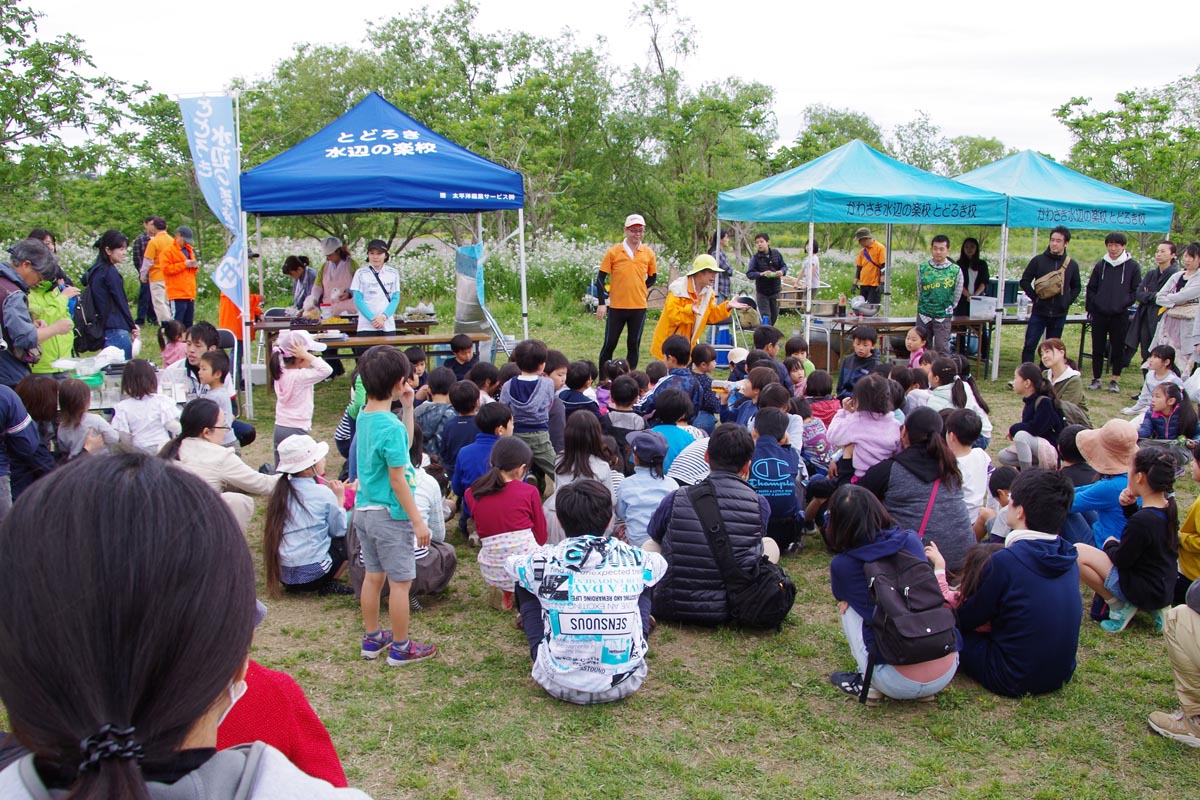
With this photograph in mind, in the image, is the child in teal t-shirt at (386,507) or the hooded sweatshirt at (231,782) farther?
the child in teal t-shirt at (386,507)

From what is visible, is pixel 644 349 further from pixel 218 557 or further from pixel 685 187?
pixel 218 557

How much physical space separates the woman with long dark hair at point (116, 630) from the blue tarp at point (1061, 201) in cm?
1080

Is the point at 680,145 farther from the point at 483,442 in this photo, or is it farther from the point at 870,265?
the point at 483,442

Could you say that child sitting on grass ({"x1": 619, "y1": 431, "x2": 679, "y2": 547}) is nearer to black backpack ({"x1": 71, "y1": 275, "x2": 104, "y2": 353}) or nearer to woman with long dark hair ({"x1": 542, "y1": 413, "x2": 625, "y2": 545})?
woman with long dark hair ({"x1": 542, "y1": 413, "x2": 625, "y2": 545})

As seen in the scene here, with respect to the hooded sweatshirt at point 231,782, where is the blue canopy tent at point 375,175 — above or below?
above

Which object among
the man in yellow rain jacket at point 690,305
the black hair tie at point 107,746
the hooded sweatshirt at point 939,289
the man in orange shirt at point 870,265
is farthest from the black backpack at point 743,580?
the man in orange shirt at point 870,265

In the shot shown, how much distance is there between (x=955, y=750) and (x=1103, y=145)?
20.8 metres

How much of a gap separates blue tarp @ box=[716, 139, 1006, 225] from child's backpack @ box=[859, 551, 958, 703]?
264 inches

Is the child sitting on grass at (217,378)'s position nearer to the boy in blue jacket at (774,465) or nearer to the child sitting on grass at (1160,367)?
the boy in blue jacket at (774,465)

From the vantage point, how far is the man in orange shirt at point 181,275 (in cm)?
1066

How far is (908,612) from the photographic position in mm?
3465

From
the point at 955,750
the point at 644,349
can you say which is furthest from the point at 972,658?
the point at 644,349

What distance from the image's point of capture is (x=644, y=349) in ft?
41.0

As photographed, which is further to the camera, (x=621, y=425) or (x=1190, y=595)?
(x=621, y=425)
